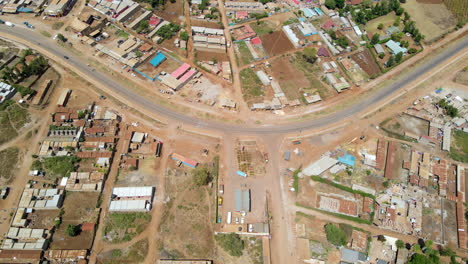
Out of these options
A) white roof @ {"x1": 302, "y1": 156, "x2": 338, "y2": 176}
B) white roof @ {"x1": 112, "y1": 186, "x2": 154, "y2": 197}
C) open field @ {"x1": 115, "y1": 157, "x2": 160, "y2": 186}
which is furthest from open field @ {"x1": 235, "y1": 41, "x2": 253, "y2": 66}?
white roof @ {"x1": 112, "y1": 186, "x2": 154, "y2": 197}

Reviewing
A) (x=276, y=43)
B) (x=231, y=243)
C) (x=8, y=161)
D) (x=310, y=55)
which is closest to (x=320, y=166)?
(x=231, y=243)

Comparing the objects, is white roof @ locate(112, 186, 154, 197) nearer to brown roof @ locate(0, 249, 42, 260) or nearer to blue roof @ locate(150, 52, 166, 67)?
brown roof @ locate(0, 249, 42, 260)

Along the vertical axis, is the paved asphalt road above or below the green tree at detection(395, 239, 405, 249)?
above

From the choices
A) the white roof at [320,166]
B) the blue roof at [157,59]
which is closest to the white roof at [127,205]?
the white roof at [320,166]

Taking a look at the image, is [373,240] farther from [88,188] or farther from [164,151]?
[88,188]

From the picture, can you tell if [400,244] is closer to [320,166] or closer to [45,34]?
[320,166]

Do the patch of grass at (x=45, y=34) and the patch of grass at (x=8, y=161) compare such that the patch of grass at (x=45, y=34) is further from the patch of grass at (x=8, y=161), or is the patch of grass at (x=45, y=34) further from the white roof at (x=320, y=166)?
the white roof at (x=320, y=166)
